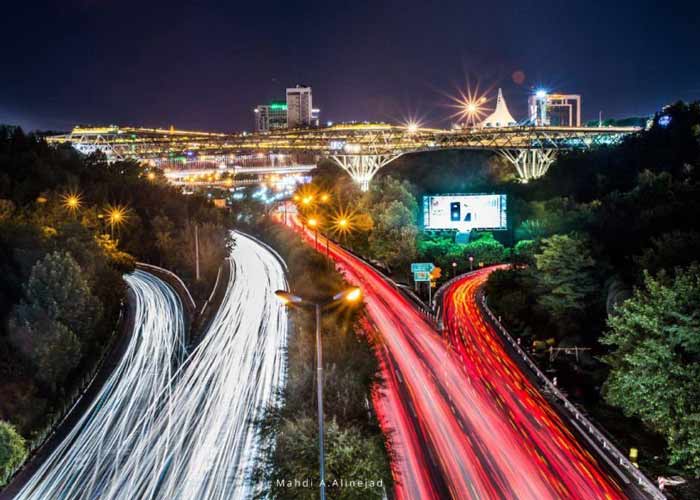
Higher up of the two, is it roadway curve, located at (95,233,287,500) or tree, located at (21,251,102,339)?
tree, located at (21,251,102,339)

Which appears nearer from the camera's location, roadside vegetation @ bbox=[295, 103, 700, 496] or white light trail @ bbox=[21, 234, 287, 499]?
white light trail @ bbox=[21, 234, 287, 499]

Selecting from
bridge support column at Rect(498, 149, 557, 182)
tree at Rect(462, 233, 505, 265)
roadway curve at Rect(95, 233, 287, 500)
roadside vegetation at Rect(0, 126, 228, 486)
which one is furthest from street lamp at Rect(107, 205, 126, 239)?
bridge support column at Rect(498, 149, 557, 182)

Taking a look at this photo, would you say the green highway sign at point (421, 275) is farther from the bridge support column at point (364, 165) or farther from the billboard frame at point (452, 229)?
the bridge support column at point (364, 165)

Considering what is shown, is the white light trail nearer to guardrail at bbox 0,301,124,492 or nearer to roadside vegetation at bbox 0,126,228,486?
guardrail at bbox 0,301,124,492

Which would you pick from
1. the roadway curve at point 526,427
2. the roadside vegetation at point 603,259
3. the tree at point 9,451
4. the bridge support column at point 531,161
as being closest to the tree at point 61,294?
the tree at point 9,451

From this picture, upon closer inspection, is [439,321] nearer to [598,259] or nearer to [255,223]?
[598,259]
